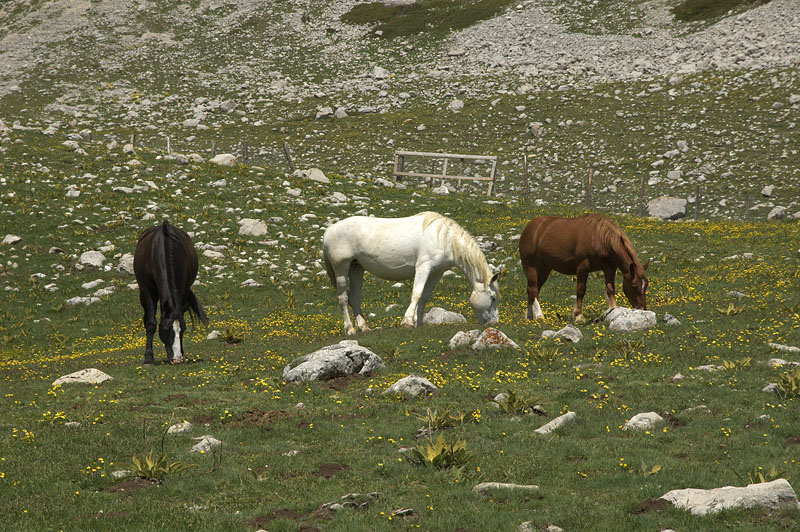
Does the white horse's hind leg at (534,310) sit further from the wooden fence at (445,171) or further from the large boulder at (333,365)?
the wooden fence at (445,171)

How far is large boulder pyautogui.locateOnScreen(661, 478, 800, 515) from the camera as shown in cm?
774

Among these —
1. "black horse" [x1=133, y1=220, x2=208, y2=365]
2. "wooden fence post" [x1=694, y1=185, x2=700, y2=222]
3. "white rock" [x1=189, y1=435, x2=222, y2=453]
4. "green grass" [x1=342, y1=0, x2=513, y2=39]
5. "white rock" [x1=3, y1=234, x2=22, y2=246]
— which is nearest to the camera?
"white rock" [x1=189, y1=435, x2=222, y2=453]

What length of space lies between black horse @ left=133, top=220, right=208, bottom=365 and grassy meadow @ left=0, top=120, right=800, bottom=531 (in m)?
0.76

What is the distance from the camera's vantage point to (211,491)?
8922mm

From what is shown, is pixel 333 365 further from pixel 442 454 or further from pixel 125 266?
pixel 125 266

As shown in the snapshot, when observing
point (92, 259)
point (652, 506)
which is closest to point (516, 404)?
point (652, 506)

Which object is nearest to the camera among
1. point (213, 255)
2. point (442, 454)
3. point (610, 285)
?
point (442, 454)

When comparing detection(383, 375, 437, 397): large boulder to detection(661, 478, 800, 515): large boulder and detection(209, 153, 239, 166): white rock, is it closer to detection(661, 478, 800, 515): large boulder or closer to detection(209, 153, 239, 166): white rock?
detection(661, 478, 800, 515): large boulder

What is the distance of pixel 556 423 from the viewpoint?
428 inches

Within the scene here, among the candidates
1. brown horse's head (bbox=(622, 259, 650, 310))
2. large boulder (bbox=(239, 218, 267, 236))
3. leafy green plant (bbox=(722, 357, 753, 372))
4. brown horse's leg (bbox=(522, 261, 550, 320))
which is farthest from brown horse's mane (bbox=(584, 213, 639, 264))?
large boulder (bbox=(239, 218, 267, 236))

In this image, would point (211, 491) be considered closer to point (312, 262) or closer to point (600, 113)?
point (312, 262)

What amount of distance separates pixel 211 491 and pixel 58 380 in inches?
291

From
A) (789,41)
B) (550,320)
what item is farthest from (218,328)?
(789,41)

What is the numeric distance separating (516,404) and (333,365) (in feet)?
12.4
